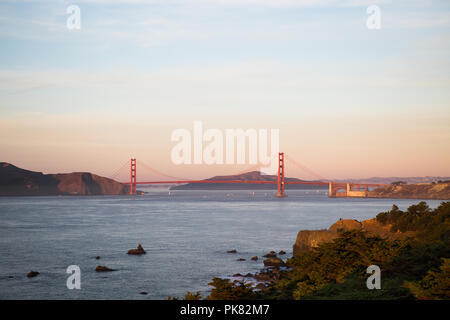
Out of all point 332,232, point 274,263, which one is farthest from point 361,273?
point 274,263

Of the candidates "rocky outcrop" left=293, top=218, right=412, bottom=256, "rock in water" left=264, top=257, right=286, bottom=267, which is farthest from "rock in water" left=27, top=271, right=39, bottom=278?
"rocky outcrop" left=293, top=218, right=412, bottom=256

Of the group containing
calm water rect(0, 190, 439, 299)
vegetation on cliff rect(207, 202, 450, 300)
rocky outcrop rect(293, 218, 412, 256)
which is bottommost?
calm water rect(0, 190, 439, 299)

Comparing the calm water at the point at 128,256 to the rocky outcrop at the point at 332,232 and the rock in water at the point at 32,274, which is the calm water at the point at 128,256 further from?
the rocky outcrop at the point at 332,232

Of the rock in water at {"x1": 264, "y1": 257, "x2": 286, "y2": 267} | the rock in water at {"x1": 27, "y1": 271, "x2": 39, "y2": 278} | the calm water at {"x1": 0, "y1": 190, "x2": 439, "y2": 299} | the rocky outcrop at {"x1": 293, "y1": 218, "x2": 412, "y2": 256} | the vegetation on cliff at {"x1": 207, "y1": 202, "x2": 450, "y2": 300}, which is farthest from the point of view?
the rock in water at {"x1": 264, "y1": 257, "x2": 286, "y2": 267}

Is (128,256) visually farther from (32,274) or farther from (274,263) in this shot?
(274,263)

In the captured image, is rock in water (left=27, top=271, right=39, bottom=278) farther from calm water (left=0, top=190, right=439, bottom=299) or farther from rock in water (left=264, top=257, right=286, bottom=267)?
rock in water (left=264, top=257, right=286, bottom=267)

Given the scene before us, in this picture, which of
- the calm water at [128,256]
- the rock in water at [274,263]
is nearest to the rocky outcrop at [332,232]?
the rock in water at [274,263]
